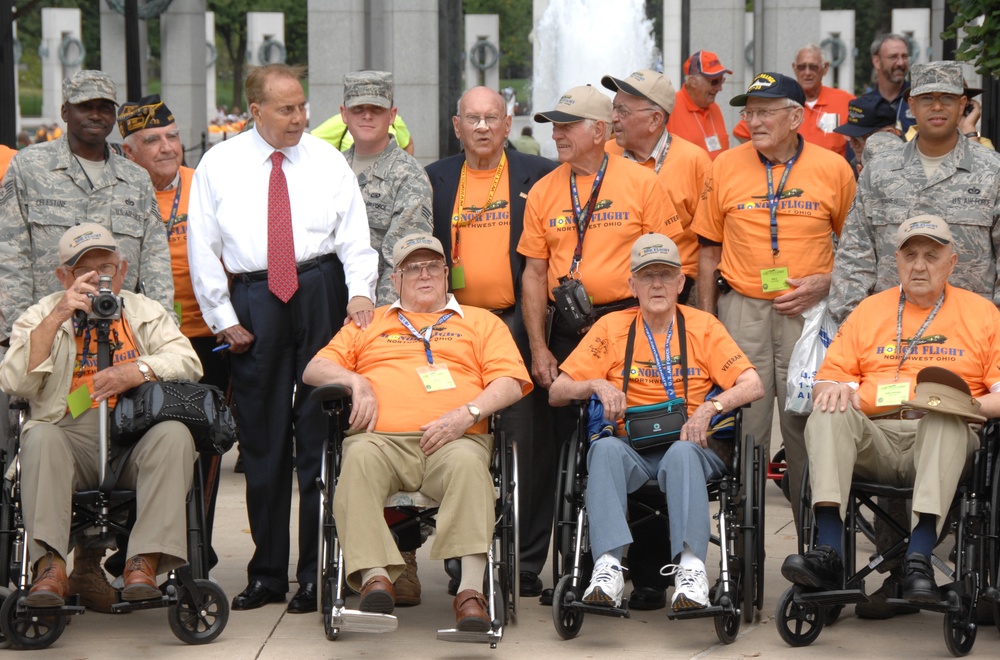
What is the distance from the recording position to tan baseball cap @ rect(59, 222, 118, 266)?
592cm

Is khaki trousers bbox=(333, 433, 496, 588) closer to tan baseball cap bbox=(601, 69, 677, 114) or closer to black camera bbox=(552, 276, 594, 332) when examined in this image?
black camera bbox=(552, 276, 594, 332)

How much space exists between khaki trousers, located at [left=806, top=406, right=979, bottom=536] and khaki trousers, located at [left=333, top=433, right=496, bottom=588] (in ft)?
4.13

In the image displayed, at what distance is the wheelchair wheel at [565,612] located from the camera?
5668 mm

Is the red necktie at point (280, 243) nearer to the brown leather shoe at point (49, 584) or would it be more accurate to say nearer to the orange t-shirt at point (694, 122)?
the brown leather shoe at point (49, 584)

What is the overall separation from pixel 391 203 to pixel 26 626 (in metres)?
2.38

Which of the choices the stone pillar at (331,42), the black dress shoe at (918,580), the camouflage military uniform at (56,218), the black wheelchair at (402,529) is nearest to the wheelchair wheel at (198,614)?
the black wheelchair at (402,529)

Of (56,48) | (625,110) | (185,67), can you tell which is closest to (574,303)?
(625,110)

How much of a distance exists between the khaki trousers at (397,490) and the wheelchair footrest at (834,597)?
119cm

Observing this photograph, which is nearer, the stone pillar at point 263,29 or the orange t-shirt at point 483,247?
the orange t-shirt at point 483,247

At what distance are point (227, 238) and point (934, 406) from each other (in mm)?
2946

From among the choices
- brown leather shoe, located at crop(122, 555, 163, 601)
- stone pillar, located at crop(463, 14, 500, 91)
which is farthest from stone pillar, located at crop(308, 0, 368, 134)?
stone pillar, located at crop(463, 14, 500, 91)

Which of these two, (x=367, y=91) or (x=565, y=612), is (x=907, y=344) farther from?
(x=367, y=91)

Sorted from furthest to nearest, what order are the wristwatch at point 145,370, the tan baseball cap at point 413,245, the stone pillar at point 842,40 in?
1. the stone pillar at point 842,40
2. the tan baseball cap at point 413,245
3. the wristwatch at point 145,370

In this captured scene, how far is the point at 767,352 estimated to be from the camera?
6.79m
